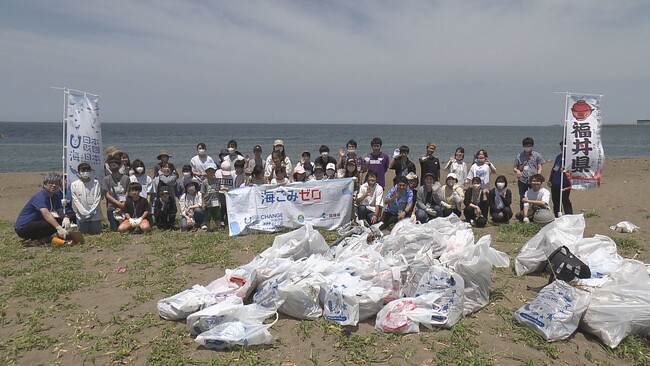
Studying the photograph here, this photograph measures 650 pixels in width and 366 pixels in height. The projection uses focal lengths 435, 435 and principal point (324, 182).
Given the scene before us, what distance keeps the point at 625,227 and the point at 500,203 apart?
1998 millimetres

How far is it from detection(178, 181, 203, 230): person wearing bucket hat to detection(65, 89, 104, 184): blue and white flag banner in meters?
1.67

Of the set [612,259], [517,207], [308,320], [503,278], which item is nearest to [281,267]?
[308,320]

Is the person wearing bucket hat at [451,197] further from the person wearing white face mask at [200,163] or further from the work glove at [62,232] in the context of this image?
the work glove at [62,232]

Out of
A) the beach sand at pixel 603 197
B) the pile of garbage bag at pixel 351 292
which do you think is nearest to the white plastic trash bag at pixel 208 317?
the pile of garbage bag at pixel 351 292

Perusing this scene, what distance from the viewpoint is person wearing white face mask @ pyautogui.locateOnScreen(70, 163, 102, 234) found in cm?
781

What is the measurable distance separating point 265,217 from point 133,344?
173 inches

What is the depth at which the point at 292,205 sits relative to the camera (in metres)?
8.30

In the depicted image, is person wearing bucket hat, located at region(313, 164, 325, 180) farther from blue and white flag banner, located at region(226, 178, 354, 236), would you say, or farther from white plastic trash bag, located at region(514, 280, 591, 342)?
white plastic trash bag, located at region(514, 280, 591, 342)

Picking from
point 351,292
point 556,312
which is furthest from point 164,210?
point 556,312

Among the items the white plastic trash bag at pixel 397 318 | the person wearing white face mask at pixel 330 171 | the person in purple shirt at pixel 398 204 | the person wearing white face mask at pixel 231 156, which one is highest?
the person wearing white face mask at pixel 231 156

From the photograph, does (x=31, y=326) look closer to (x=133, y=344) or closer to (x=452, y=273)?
(x=133, y=344)

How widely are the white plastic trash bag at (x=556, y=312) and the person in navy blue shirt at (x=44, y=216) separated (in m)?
6.75

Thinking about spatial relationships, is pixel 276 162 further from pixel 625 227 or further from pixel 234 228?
pixel 625 227

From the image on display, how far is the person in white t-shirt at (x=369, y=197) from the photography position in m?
8.11
